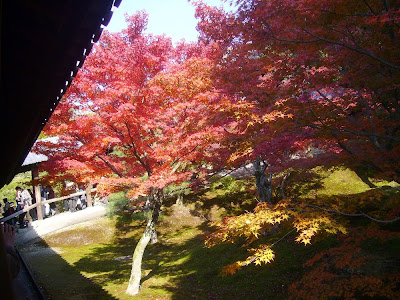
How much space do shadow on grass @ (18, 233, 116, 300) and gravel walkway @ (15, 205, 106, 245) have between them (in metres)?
0.80

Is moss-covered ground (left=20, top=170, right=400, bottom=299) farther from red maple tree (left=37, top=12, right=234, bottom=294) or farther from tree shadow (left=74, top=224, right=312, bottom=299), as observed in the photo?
red maple tree (left=37, top=12, right=234, bottom=294)

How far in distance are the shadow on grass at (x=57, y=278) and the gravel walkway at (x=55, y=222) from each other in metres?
0.80

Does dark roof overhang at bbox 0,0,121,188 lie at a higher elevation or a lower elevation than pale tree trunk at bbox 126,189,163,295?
higher

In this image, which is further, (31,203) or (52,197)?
(52,197)

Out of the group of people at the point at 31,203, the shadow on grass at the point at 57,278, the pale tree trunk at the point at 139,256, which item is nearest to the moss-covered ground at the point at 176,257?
the shadow on grass at the point at 57,278

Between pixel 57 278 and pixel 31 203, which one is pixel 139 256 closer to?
pixel 57 278

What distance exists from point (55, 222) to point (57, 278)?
7.13m

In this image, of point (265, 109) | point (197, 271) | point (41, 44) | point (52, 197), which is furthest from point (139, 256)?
point (52, 197)

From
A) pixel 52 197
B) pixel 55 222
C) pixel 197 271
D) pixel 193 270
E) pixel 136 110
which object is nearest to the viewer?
pixel 136 110

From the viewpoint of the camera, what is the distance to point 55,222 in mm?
16344

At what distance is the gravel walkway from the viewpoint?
14.7 metres

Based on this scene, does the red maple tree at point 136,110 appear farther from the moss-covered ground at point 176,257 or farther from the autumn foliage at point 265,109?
the moss-covered ground at point 176,257

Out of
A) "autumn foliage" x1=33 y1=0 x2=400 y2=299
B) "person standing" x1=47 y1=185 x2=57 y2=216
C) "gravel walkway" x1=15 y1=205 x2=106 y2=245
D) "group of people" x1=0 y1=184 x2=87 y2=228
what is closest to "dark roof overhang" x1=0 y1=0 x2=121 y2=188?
"autumn foliage" x1=33 y1=0 x2=400 y2=299

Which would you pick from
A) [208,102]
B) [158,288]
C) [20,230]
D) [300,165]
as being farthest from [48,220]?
[300,165]
